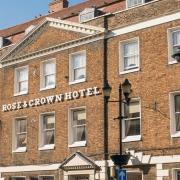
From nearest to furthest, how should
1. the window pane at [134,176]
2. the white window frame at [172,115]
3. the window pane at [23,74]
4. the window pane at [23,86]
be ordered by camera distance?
the white window frame at [172,115]
the window pane at [134,176]
the window pane at [23,86]
the window pane at [23,74]

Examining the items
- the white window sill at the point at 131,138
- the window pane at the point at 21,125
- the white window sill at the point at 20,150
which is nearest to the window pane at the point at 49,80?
the window pane at the point at 21,125

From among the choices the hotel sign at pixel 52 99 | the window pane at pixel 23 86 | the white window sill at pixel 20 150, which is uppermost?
the window pane at pixel 23 86

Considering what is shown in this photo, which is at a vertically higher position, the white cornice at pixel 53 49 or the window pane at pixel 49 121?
the white cornice at pixel 53 49

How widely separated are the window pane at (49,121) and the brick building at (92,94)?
0.06m

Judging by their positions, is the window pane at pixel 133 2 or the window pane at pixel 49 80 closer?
the window pane at pixel 133 2

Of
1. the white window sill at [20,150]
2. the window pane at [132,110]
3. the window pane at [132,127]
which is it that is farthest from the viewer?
the white window sill at [20,150]

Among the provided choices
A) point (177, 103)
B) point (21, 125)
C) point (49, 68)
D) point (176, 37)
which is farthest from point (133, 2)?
point (21, 125)

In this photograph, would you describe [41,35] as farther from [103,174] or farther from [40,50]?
[103,174]

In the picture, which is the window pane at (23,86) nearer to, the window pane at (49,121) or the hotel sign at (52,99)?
the hotel sign at (52,99)

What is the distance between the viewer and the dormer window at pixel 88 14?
3072cm

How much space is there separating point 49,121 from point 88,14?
22.1 ft

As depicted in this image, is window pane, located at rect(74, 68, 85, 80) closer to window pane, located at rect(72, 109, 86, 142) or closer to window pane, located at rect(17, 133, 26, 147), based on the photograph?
window pane, located at rect(72, 109, 86, 142)

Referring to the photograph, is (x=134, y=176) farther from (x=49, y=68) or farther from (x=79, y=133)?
(x=49, y=68)

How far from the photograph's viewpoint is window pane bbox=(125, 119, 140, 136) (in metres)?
27.1
